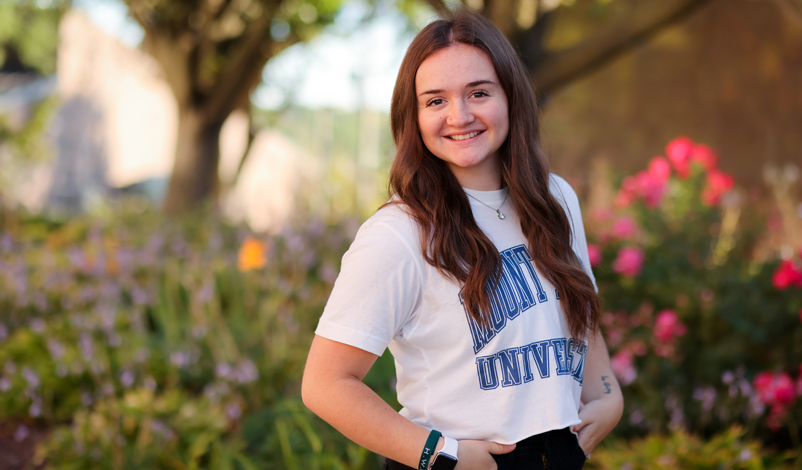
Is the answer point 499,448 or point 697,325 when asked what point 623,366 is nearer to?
point 697,325

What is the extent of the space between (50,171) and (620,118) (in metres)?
15.2

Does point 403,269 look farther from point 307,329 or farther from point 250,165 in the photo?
point 250,165

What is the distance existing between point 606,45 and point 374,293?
4583 mm

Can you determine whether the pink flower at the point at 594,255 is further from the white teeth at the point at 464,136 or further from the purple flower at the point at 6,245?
the purple flower at the point at 6,245

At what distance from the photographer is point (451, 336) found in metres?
1.36

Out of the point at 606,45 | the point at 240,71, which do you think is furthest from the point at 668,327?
the point at 240,71

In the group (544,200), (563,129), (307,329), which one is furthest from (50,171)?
(544,200)

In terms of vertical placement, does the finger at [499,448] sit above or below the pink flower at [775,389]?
above

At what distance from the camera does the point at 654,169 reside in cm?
426

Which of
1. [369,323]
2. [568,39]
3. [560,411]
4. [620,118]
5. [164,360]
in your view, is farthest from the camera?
[568,39]

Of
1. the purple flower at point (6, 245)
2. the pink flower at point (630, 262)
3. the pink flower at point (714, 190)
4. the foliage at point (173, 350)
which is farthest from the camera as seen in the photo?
the purple flower at point (6, 245)

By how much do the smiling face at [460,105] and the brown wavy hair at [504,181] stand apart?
0.02 meters

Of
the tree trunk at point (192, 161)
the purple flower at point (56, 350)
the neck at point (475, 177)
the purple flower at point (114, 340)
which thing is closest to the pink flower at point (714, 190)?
the neck at point (475, 177)

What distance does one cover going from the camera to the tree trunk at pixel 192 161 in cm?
939
